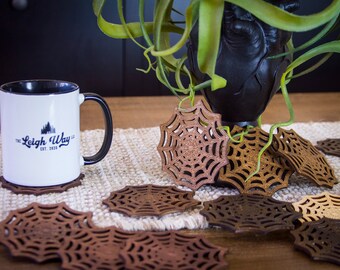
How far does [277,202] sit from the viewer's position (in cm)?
66

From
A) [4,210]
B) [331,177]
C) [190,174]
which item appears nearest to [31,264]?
[4,210]

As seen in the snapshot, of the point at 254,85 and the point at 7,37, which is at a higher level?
the point at 254,85

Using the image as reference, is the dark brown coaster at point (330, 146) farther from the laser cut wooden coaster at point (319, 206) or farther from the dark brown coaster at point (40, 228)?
the dark brown coaster at point (40, 228)

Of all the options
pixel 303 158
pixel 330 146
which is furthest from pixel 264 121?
pixel 303 158

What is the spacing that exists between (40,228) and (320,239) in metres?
0.26

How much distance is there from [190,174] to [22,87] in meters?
0.22

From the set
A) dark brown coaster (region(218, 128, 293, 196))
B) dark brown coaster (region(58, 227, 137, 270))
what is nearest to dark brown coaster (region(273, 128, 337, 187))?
dark brown coaster (region(218, 128, 293, 196))

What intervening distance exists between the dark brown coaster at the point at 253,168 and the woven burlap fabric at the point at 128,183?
15 mm

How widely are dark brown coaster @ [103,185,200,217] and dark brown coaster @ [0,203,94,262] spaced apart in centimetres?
4

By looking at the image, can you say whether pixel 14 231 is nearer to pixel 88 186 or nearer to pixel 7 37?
pixel 88 186

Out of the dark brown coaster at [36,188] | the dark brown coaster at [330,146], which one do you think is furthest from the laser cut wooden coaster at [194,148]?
the dark brown coaster at [330,146]

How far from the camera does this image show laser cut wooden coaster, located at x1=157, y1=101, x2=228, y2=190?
28.1 inches

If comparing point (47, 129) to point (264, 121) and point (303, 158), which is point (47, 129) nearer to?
point (303, 158)

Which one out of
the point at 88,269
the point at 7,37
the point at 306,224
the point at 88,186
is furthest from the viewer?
the point at 7,37
